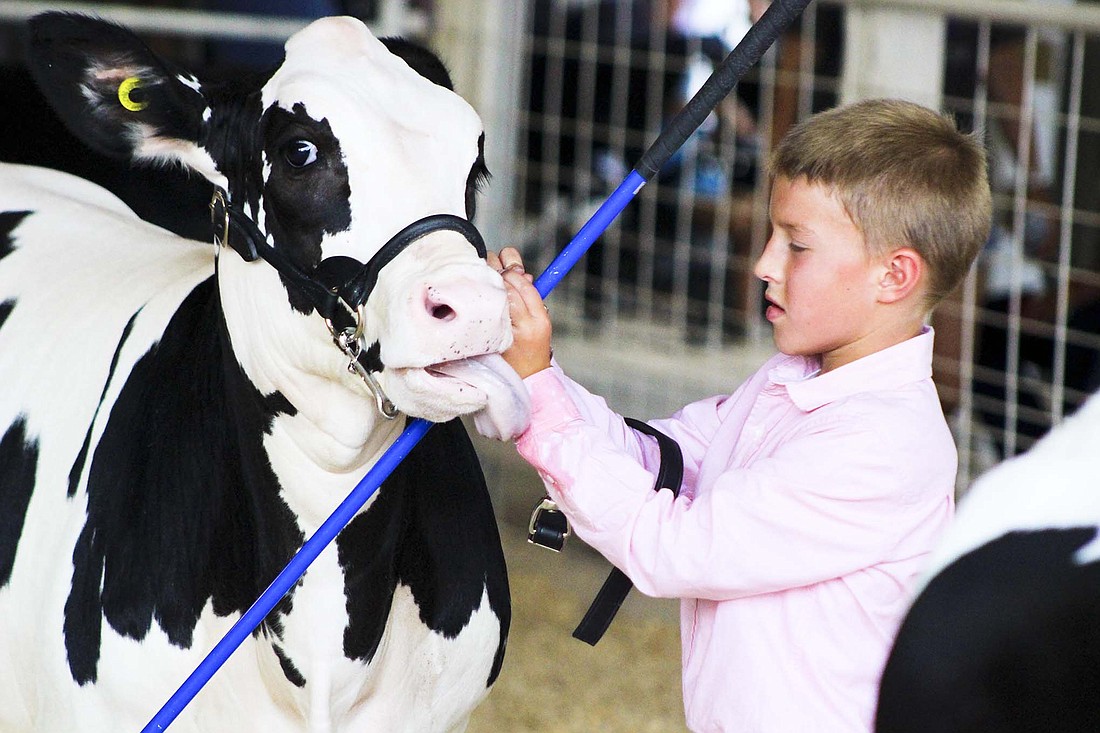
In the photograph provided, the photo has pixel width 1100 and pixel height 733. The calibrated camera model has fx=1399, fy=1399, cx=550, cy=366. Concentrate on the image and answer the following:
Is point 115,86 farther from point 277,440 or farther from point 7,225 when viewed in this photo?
point 7,225

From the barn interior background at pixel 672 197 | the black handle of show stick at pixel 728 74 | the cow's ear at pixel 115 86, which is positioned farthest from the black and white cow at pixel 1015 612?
the barn interior background at pixel 672 197

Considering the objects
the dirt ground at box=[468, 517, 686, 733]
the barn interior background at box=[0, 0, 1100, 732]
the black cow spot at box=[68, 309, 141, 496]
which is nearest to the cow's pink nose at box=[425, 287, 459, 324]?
the black cow spot at box=[68, 309, 141, 496]

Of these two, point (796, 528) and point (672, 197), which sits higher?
point (796, 528)

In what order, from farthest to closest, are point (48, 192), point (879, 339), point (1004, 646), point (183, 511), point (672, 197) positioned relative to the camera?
point (672, 197)
point (48, 192)
point (183, 511)
point (879, 339)
point (1004, 646)

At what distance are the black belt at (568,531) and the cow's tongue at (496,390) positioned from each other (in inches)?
6.0

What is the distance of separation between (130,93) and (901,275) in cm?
91

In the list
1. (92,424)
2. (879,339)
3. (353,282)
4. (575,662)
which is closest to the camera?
(353,282)

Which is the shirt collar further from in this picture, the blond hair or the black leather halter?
the black leather halter

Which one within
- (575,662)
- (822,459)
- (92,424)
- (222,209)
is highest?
(222,209)

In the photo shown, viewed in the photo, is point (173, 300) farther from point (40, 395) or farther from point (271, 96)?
point (271, 96)

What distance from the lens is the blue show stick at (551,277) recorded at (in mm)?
1489

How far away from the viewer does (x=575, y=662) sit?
3.53 metres

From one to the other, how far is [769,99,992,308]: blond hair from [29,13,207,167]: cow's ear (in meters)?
0.71

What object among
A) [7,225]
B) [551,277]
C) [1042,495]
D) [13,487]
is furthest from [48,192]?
[1042,495]
